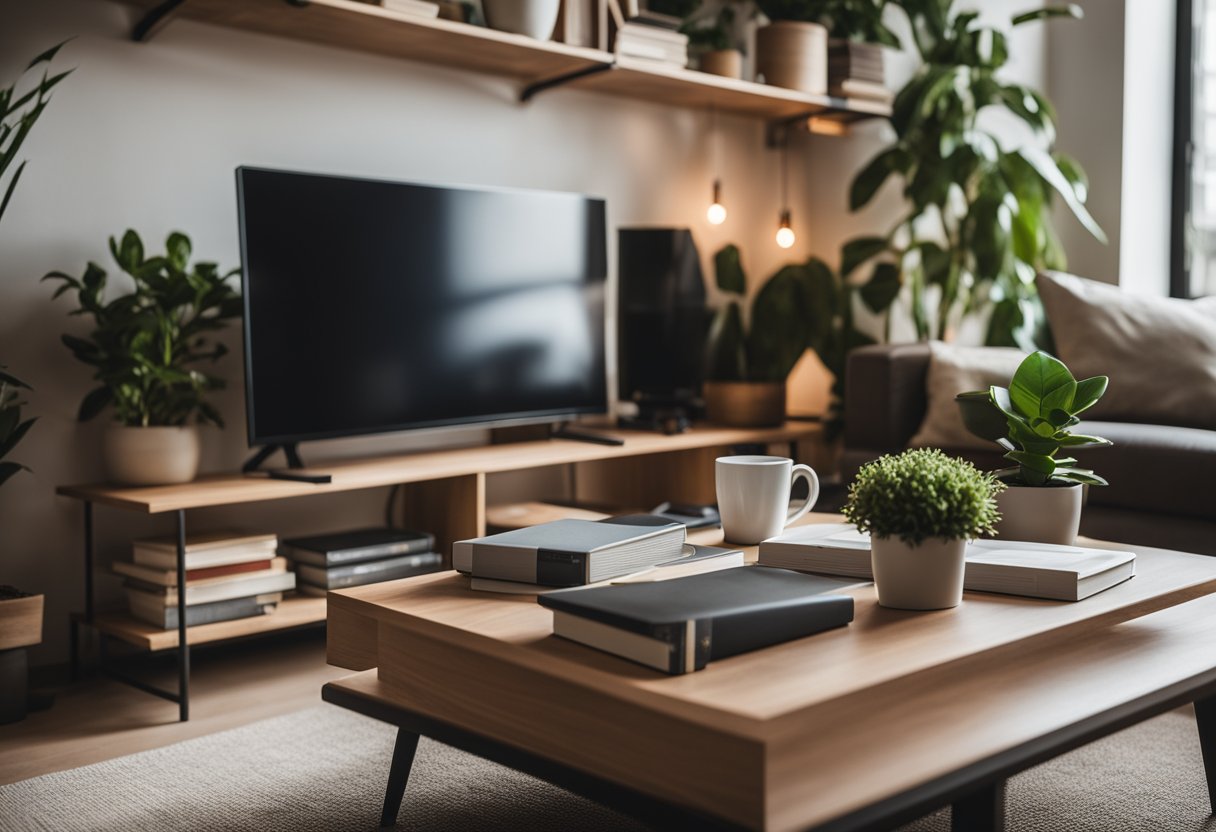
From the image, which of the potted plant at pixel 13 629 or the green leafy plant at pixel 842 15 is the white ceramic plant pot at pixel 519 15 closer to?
the green leafy plant at pixel 842 15

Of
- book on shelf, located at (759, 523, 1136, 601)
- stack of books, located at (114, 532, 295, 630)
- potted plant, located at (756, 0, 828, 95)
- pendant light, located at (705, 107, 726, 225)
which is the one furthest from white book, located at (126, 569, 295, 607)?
potted plant, located at (756, 0, 828, 95)

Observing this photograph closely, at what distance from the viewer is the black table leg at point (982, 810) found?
1123 mm

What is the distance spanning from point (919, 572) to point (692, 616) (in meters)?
0.34

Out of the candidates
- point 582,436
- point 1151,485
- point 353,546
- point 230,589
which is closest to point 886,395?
point 1151,485

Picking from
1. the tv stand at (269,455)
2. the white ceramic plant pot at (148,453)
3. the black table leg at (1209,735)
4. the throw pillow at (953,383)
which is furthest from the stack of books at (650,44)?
the black table leg at (1209,735)

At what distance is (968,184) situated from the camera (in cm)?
353

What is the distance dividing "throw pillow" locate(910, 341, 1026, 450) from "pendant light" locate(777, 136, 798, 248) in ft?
2.85

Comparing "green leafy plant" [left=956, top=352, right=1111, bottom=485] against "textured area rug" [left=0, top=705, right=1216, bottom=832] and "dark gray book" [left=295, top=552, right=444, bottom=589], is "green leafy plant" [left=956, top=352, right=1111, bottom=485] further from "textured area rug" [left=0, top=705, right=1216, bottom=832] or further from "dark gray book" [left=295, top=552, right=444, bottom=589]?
"dark gray book" [left=295, top=552, right=444, bottom=589]

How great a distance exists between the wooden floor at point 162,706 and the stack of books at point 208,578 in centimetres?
16

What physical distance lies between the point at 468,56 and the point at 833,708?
8.03 ft

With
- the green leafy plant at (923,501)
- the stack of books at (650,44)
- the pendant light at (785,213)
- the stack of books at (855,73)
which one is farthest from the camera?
the pendant light at (785,213)

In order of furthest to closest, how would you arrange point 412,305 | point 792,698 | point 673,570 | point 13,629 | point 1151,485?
point 412,305
point 1151,485
point 13,629
point 673,570
point 792,698

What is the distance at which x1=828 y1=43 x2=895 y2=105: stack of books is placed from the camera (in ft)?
12.0

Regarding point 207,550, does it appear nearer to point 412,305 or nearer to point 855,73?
point 412,305
